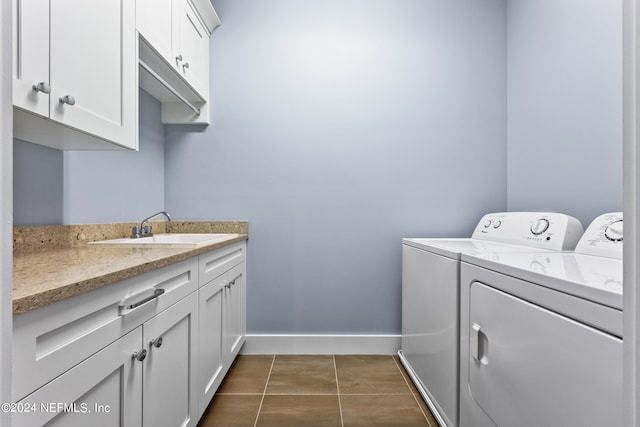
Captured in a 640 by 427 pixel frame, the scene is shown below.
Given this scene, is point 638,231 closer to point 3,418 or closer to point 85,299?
point 3,418

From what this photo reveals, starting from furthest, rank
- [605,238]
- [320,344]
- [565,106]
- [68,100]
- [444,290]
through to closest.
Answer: [320,344], [565,106], [444,290], [605,238], [68,100]

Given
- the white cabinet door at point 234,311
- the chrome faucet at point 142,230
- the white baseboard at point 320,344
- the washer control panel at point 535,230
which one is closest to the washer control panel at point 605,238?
the washer control panel at point 535,230

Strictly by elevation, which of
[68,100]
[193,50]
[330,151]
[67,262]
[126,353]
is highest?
[193,50]

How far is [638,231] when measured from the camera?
1.20 ft

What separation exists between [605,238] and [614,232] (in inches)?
1.5

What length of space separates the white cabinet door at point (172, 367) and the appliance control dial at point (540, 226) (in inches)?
64.2

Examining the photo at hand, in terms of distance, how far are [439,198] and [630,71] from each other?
202cm

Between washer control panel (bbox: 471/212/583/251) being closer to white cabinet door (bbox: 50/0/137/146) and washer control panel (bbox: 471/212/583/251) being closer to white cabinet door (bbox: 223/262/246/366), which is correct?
white cabinet door (bbox: 223/262/246/366)

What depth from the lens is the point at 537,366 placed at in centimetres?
86

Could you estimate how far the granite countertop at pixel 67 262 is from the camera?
60cm

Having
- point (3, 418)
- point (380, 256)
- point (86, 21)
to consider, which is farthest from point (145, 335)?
point (380, 256)

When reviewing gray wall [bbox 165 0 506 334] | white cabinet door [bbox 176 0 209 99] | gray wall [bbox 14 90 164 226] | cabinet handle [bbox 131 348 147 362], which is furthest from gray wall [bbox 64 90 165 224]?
cabinet handle [bbox 131 348 147 362]

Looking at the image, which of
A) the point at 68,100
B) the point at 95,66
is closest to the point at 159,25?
the point at 95,66

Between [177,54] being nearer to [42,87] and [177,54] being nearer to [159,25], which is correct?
[159,25]
